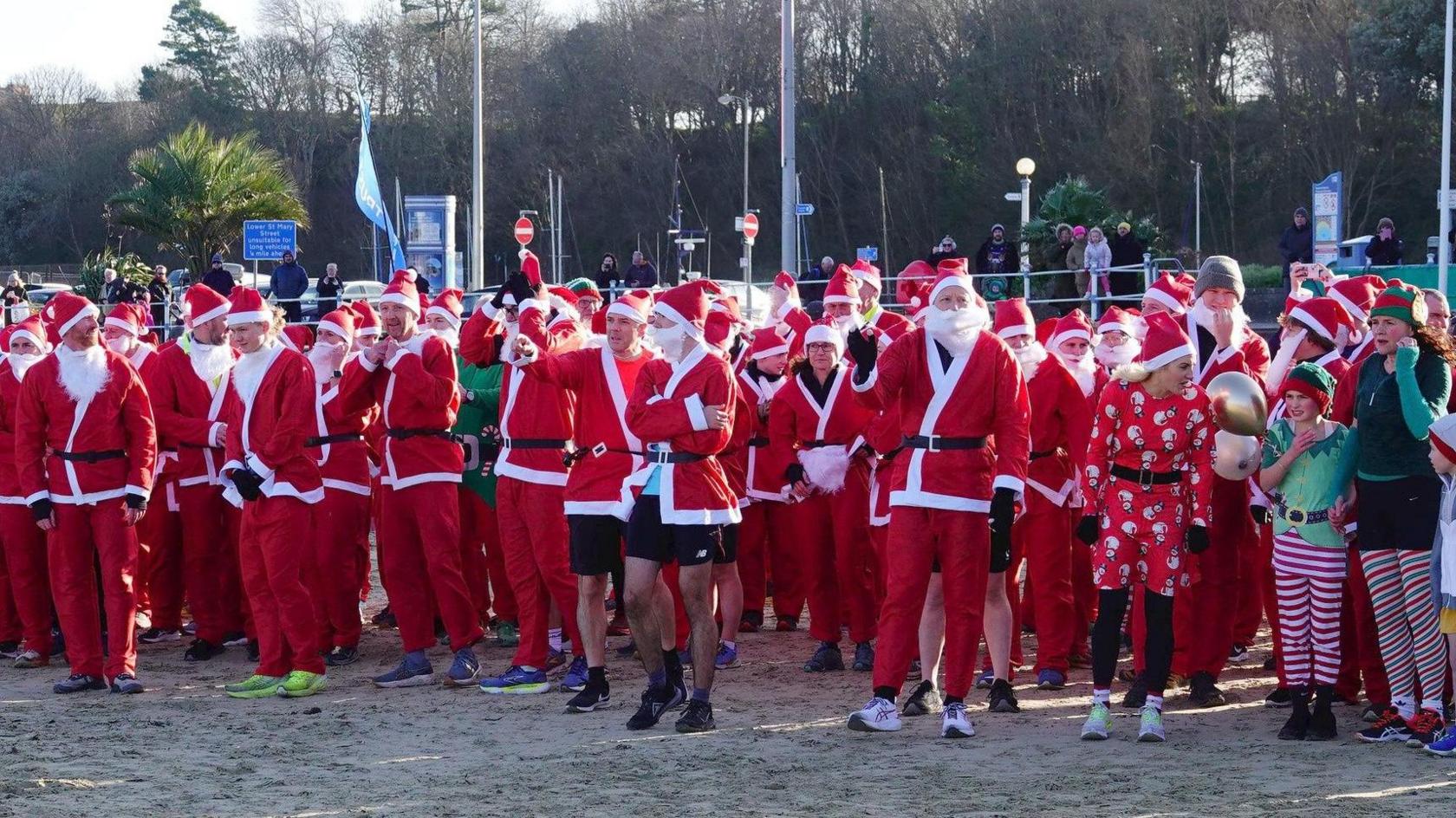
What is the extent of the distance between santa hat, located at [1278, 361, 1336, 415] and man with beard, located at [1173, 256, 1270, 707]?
0.83m

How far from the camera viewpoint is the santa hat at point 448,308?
34.0 feet

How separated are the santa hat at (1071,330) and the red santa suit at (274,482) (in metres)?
3.86

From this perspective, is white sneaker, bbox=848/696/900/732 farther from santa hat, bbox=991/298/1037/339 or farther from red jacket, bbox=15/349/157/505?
red jacket, bbox=15/349/157/505

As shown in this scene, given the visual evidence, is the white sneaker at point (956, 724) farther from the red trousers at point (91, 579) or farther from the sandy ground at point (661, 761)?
the red trousers at point (91, 579)

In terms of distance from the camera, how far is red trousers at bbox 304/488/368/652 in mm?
9680

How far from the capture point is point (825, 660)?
9.48 meters

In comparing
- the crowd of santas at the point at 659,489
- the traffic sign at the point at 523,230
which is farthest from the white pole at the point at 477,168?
the crowd of santas at the point at 659,489

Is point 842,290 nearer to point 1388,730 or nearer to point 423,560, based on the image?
point 423,560

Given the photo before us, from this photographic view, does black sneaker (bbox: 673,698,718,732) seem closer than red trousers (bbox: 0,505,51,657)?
Yes

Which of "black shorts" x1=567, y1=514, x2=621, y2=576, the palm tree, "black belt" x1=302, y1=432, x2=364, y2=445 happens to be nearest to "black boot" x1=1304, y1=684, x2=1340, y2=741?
"black shorts" x1=567, y1=514, x2=621, y2=576

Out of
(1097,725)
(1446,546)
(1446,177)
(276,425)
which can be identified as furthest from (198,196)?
(1446,546)

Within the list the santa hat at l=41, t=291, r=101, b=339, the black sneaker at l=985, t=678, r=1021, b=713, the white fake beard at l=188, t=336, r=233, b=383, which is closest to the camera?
the black sneaker at l=985, t=678, r=1021, b=713

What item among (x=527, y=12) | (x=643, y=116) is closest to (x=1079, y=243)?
(x=643, y=116)

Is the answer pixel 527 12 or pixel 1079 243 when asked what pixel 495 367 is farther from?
pixel 527 12
